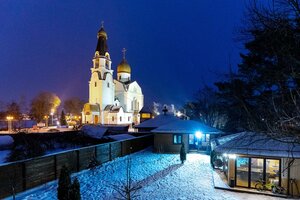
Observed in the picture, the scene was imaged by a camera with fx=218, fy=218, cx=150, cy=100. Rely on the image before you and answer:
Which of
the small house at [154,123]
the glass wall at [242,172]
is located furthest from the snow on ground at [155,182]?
the small house at [154,123]

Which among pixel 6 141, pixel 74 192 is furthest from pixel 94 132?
pixel 74 192

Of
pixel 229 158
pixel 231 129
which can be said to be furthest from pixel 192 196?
pixel 231 129

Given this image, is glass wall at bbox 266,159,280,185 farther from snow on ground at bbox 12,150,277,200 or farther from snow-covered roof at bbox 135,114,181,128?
snow-covered roof at bbox 135,114,181,128

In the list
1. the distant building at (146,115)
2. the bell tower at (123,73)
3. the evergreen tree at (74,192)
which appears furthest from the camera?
the bell tower at (123,73)

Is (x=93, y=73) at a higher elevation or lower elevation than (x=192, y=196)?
higher

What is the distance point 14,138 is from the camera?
2383 cm

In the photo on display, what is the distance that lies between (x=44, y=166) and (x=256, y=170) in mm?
11557

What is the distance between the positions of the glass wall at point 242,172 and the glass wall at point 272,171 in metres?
1.02

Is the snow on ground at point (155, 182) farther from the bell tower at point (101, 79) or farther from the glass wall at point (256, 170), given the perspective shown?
the bell tower at point (101, 79)

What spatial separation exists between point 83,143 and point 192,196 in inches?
796

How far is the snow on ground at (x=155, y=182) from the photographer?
10.5 metres

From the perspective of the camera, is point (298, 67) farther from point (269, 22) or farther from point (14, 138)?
point (14, 138)

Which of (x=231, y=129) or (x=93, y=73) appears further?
(x=93, y=73)

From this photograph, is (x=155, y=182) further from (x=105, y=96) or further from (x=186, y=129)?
(x=105, y=96)
